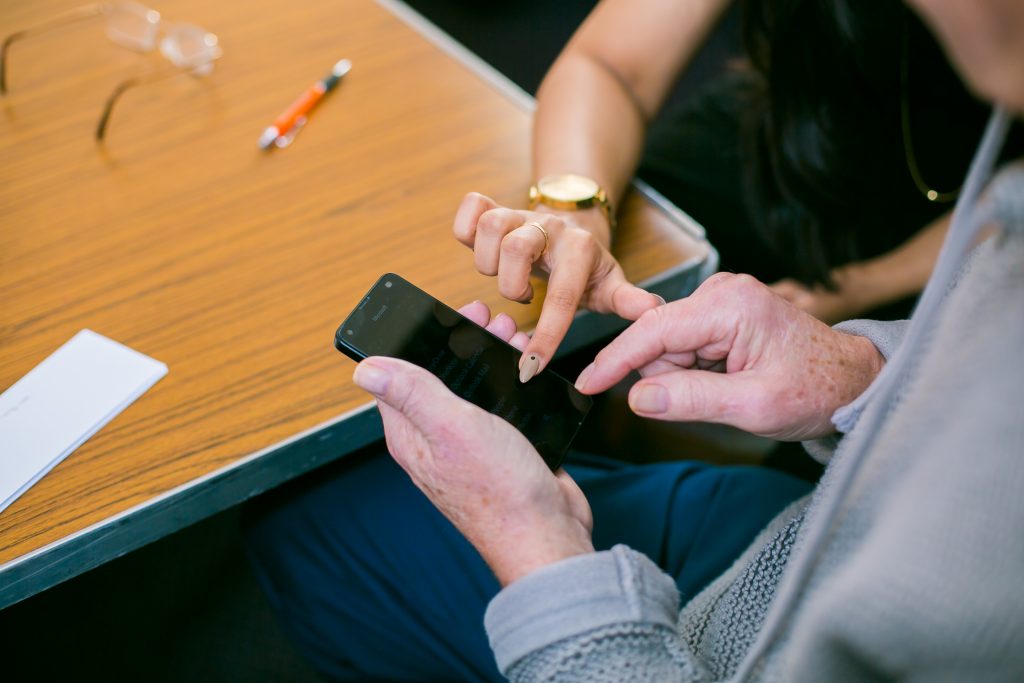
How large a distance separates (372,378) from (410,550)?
31 centimetres

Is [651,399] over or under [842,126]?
under

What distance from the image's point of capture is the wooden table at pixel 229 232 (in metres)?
0.53

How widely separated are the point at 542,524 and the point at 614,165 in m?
0.48

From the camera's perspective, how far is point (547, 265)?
651mm

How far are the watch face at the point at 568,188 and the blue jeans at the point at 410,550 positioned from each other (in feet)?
1.02

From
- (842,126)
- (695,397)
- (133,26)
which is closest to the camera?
(695,397)

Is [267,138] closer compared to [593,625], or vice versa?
[593,625]

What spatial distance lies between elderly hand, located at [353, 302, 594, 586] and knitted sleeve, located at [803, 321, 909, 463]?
0.25 meters

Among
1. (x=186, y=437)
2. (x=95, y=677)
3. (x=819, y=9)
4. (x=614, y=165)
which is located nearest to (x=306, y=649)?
(x=186, y=437)

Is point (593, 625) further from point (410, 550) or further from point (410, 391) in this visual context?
point (410, 550)

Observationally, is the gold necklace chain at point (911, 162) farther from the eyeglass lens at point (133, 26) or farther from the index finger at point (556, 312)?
the eyeglass lens at point (133, 26)

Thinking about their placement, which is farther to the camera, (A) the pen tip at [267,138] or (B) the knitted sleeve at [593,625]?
(A) the pen tip at [267,138]

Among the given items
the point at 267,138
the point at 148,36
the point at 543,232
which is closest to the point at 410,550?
the point at 543,232

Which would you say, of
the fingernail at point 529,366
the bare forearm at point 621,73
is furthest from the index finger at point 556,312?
the bare forearm at point 621,73
